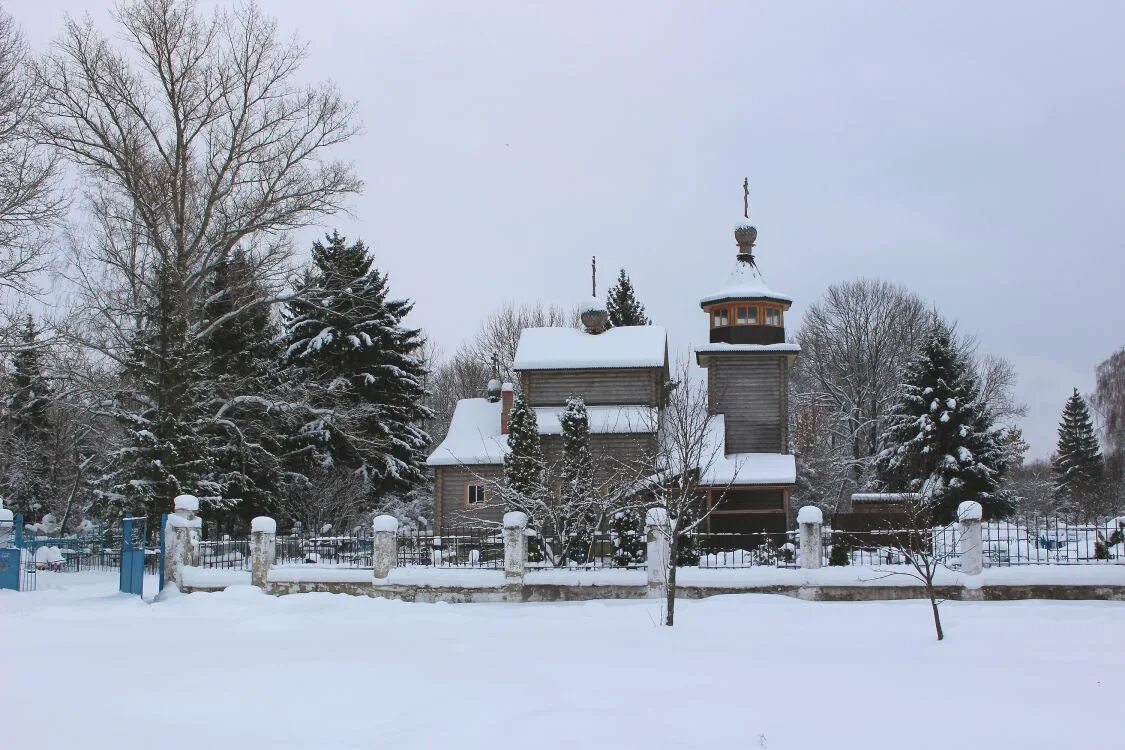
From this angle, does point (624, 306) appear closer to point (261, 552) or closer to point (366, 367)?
point (366, 367)

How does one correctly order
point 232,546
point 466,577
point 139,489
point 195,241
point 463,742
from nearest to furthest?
point 463,742 < point 466,577 < point 232,546 < point 139,489 < point 195,241

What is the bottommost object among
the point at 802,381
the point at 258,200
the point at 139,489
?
the point at 139,489

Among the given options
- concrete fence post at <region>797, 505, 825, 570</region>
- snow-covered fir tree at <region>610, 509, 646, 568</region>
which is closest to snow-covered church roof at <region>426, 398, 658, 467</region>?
snow-covered fir tree at <region>610, 509, 646, 568</region>

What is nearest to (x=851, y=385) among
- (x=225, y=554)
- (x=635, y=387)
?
(x=635, y=387)

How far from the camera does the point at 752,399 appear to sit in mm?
32719

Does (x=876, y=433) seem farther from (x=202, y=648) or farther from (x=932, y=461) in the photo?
(x=202, y=648)

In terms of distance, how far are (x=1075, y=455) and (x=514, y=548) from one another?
4225 centimetres

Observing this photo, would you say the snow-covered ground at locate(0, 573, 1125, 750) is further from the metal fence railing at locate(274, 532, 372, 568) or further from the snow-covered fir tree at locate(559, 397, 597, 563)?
the metal fence railing at locate(274, 532, 372, 568)

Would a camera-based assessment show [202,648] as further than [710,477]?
No

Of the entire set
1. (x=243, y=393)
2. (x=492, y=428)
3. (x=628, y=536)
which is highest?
(x=243, y=393)

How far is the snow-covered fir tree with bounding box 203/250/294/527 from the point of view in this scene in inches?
1136

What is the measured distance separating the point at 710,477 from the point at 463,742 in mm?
22903

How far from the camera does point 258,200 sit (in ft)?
92.9

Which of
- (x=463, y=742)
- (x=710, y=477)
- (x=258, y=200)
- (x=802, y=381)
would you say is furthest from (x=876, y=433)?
(x=463, y=742)
